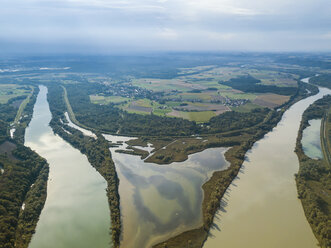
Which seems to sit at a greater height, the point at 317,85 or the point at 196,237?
the point at 317,85

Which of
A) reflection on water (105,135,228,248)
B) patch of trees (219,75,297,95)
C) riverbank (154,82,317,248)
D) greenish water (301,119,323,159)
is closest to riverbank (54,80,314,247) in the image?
riverbank (154,82,317,248)

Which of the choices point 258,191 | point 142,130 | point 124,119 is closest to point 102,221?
point 258,191

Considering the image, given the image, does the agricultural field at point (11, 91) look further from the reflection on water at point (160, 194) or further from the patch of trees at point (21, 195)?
the reflection on water at point (160, 194)

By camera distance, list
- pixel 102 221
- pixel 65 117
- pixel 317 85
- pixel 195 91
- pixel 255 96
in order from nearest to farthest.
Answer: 1. pixel 102 221
2. pixel 65 117
3. pixel 255 96
4. pixel 195 91
5. pixel 317 85

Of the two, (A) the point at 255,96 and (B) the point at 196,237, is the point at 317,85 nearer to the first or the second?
(A) the point at 255,96

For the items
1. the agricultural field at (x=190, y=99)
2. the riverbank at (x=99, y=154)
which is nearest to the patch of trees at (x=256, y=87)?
the agricultural field at (x=190, y=99)
